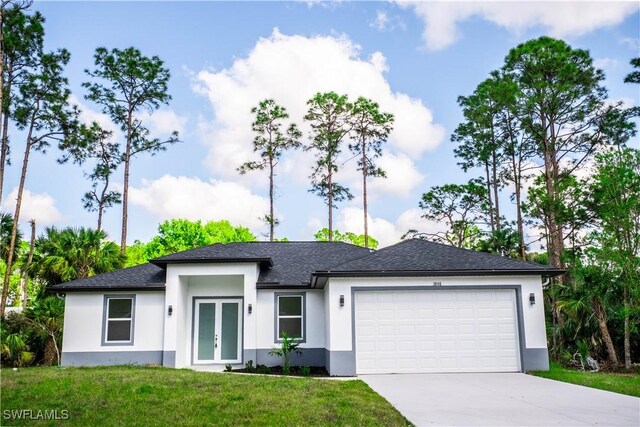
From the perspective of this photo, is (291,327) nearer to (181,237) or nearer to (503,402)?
(503,402)

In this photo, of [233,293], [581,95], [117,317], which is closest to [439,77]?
[581,95]

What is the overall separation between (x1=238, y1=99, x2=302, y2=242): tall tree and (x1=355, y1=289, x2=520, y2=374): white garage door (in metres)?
18.6

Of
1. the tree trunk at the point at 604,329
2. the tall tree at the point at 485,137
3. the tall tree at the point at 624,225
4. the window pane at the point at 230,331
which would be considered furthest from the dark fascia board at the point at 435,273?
the tall tree at the point at 485,137

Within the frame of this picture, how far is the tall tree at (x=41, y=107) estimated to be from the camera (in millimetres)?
23156

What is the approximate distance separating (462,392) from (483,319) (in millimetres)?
4129

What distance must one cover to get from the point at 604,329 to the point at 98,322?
1513cm

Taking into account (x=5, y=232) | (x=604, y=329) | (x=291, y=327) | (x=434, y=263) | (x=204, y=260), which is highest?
(x=5, y=232)

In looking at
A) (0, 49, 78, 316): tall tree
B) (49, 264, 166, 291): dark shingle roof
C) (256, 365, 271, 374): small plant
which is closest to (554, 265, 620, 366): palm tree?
(256, 365, 271, 374): small plant

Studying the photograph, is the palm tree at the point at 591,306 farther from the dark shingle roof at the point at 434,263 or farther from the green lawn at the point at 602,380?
the dark shingle roof at the point at 434,263

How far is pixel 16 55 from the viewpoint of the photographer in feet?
73.3

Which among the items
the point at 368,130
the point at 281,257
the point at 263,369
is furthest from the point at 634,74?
the point at 263,369

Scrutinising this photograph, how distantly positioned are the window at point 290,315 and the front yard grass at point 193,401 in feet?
15.3

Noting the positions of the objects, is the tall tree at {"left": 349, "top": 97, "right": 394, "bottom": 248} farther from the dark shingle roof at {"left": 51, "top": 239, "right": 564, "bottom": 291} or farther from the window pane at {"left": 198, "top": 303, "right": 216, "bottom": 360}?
the window pane at {"left": 198, "top": 303, "right": 216, "bottom": 360}

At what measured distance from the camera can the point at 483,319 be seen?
42.1 ft
